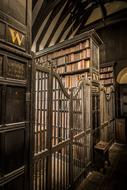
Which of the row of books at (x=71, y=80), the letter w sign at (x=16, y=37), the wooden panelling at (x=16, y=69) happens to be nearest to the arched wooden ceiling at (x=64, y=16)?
the row of books at (x=71, y=80)

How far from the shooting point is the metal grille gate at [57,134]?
1669 millimetres

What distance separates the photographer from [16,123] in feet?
4.10

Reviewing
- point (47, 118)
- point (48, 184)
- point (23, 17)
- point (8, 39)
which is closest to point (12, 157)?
point (47, 118)

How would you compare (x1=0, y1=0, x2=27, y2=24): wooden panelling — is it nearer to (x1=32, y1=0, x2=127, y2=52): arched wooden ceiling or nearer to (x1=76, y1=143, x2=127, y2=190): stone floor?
(x1=76, y1=143, x2=127, y2=190): stone floor

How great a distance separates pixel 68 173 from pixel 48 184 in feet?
1.93

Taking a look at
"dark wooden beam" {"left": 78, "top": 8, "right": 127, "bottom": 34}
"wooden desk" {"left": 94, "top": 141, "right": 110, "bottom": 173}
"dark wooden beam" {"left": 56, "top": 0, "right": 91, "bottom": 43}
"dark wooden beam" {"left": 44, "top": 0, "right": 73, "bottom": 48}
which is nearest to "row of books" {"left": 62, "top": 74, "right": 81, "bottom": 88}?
"wooden desk" {"left": 94, "top": 141, "right": 110, "bottom": 173}

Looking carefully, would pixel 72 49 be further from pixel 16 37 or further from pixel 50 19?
pixel 16 37

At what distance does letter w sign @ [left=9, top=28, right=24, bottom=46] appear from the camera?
3.98 feet

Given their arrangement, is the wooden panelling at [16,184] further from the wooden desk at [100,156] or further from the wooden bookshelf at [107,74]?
the wooden bookshelf at [107,74]

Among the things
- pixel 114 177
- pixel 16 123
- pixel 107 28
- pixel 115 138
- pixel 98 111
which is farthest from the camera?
pixel 107 28

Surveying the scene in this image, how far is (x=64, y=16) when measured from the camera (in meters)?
5.83

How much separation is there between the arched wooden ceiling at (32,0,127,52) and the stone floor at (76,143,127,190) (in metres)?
4.77

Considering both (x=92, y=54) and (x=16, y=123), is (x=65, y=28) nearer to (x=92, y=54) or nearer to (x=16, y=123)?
(x=92, y=54)

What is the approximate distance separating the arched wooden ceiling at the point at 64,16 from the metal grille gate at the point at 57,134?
140 inches
